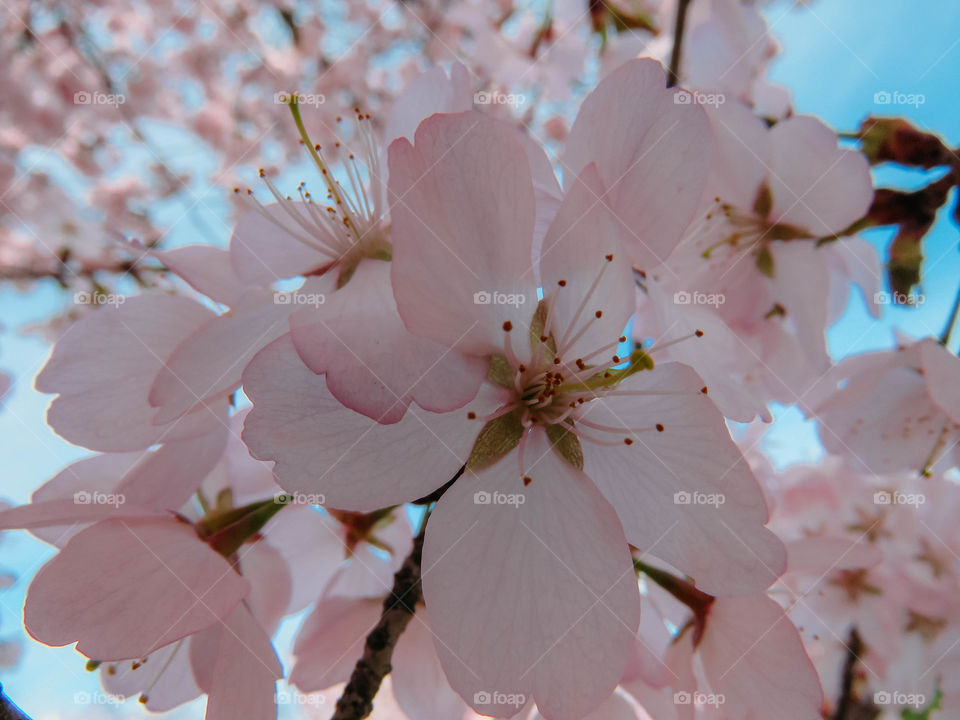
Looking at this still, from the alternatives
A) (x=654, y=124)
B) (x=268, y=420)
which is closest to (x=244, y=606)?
(x=268, y=420)

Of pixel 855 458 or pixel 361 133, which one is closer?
pixel 361 133

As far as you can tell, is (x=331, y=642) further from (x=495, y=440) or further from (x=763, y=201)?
(x=763, y=201)

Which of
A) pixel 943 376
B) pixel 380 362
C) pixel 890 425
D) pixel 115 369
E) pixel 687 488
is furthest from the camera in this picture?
pixel 890 425

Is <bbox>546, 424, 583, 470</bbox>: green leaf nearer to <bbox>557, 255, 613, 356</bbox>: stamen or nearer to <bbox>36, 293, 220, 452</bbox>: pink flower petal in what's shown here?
<bbox>557, 255, 613, 356</bbox>: stamen

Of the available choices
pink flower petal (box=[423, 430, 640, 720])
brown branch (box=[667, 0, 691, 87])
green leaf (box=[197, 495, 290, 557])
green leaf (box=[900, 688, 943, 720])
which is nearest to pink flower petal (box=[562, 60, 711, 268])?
pink flower petal (box=[423, 430, 640, 720])

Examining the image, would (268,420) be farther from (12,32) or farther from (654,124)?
(12,32)

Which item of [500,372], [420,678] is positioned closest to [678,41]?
[500,372]
